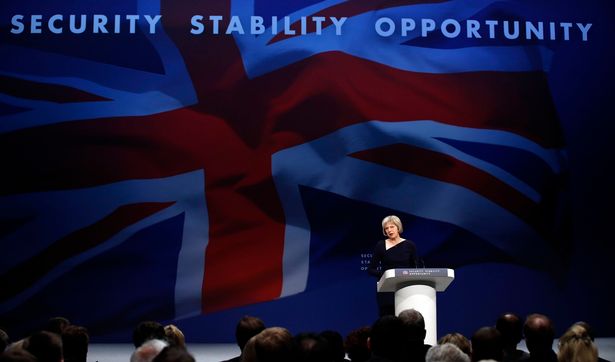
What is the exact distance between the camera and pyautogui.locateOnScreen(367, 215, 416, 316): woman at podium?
20.3 ft

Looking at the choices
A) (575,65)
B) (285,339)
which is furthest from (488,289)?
(285,339)

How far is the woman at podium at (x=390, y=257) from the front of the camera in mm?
6180

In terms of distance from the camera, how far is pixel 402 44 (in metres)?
8.31

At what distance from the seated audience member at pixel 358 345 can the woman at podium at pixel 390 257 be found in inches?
82.3

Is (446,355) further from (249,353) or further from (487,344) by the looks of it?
(249,353)

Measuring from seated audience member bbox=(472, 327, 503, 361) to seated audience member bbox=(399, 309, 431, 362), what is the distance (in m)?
0.24

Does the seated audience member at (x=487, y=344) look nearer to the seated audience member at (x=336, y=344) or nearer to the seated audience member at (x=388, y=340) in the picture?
the seated audience member at (x=388, y=340)

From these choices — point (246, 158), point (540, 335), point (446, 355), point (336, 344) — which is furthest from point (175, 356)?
point (246, 158)

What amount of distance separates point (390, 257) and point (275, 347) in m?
3.26

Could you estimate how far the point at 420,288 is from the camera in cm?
546

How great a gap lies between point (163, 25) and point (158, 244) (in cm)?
213

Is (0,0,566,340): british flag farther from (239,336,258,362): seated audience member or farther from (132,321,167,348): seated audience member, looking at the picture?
(239,336,258,362): seated audience member

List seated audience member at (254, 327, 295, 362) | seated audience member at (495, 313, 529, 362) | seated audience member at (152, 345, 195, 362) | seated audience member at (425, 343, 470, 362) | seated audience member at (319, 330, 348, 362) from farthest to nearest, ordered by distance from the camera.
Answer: seated audience member at (495, 313, 529, 362) < seated audience member at (319, 330, 348, 362) < seated audience member at (425, 343, 470, 362) < seated audience member at (254, 327, 295, 362) < seated audience member at (152, 345, 195, 362)

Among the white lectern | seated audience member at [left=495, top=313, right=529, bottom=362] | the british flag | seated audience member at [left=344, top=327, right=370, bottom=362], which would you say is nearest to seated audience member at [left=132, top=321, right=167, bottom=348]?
seated audience member at [left=344, top=327, right=370, bottom=362]
